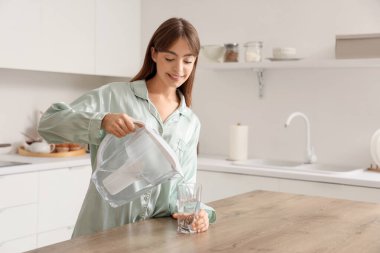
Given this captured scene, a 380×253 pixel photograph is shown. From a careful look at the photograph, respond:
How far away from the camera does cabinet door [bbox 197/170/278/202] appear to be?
11.7 feet

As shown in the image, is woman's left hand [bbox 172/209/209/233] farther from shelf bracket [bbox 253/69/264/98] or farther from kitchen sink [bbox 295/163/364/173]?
shelf bracket [bbox 253/69/264/98]

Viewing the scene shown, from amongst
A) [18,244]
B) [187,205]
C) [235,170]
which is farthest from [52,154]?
[187,205]

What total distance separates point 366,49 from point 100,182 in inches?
89.2

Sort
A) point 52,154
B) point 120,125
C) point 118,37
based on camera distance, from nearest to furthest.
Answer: point 120,125 → point 52,154 → point 118,37

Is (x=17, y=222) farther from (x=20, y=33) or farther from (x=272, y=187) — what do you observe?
(x=272, y=187)

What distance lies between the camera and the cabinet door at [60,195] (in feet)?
11.5

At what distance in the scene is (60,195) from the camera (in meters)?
3.63

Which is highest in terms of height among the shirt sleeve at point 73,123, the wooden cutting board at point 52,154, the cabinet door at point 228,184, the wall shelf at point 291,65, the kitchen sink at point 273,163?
the wall shelf at point 291,65

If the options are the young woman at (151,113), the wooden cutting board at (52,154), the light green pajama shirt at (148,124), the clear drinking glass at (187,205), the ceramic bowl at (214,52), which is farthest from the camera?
the ceramic bowl at (214,52)

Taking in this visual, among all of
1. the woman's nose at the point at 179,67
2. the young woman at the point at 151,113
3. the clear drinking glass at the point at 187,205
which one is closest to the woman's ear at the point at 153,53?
the young woman at the point at 151,113

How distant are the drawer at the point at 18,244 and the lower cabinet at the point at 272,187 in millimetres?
1104

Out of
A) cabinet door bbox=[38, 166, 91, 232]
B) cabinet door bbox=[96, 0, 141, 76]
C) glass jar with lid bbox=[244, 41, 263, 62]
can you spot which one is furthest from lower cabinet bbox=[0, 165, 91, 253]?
glass jar with lid bbox=[244, 41, 263, 62]

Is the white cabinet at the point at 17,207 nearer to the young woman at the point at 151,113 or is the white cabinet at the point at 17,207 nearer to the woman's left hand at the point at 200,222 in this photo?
the young woman at the point at 151,113

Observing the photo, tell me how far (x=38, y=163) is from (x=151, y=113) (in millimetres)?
1672
